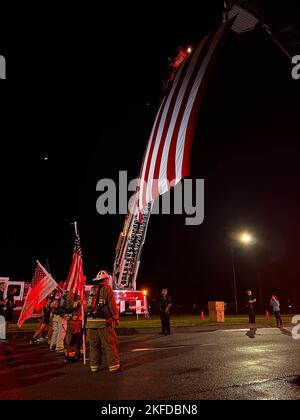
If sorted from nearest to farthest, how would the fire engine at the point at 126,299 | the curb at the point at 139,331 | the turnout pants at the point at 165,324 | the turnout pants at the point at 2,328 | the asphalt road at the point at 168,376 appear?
1. the asphalt road at the point at 168,376
2. the turnout pants at the point at 2,328
3. the turnout pants at the point at 165,324
4. the curb at the point at 139,331
5. the fire engine at the point at 126,299

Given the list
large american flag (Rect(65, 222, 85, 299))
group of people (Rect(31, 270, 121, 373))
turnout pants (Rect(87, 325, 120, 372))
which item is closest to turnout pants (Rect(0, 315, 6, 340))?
large american flag (Rect(65, 222, 85, 299))

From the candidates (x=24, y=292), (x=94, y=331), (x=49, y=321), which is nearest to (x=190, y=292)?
(x=24, y=292)

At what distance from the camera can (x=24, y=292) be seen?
27.7 meters

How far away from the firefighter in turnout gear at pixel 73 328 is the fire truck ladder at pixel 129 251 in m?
18.9

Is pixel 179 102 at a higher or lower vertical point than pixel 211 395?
higher

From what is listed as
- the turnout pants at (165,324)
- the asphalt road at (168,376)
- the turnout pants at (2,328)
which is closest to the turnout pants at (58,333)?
the asphalt road at (168,376)

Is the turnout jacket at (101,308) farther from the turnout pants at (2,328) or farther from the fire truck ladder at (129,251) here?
the fire truck ladder at (129,251)

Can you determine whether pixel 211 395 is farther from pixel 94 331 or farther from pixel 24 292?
pixel 24 292

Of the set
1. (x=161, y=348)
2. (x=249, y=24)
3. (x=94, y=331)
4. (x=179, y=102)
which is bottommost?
(x=161, y=348)

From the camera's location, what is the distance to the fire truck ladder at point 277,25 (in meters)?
8.66
